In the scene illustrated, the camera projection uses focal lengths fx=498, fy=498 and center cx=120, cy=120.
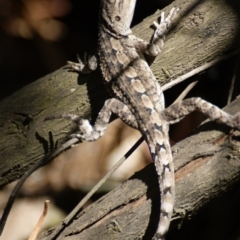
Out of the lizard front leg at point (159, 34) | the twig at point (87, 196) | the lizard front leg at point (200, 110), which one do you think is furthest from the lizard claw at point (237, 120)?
the lizard front leg at point (159, 34)

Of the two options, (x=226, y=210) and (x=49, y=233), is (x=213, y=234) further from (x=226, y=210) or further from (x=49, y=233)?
(x=49, y=233)

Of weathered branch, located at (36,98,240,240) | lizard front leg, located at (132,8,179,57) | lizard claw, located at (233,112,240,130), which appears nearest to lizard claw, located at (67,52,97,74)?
lizard front leg, located at (132,8,179,57)

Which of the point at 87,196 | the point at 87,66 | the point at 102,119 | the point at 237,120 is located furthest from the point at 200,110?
the point at 87,66

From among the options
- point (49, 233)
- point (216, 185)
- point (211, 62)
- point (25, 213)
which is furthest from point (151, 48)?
point (25, 213)

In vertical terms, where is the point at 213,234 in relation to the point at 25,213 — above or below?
below

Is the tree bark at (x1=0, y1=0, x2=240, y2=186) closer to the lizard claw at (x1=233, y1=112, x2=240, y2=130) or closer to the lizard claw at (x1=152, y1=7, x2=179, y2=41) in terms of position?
the lizard claw at (x1=152, y1=7, x2=179, y2=41)

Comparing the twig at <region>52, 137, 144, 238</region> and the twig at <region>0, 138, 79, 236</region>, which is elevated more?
the twig at <region>0, 138, 79, 236</region>
